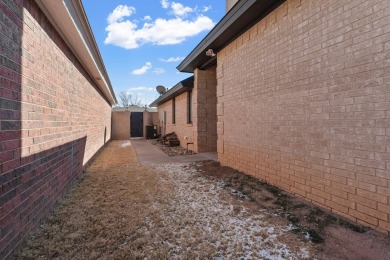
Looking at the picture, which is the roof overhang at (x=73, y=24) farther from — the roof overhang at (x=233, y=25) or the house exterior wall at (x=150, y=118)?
the house exterior wall at (x=150, y=118)

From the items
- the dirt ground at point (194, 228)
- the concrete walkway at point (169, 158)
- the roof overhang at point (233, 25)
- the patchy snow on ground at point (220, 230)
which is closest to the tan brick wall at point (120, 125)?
the concrete walkway at point (169, 158)

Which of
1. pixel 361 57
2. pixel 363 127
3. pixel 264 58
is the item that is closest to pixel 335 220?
pixel 363 127

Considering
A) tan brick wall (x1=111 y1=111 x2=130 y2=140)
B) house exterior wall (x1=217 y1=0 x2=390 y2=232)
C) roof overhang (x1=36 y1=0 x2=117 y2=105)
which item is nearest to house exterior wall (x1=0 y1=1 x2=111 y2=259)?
roof overhang (x1=36 y1=0 x2=117 y2=105)

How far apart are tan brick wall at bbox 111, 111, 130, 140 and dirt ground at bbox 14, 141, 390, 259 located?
13852mm

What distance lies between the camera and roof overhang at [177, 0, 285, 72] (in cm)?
436

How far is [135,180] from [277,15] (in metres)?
4.41

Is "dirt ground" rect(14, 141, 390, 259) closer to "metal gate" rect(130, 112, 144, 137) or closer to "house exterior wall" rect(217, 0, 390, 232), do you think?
"house exterior wall" rect(217, 0, 390, 232)

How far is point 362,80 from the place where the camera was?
266 cm

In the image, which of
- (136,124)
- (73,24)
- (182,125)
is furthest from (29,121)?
(136,124)

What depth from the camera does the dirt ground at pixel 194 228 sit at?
7.13 feet

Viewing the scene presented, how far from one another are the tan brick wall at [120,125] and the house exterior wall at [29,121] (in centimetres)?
1396

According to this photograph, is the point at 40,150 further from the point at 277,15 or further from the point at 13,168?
the point at 277,15

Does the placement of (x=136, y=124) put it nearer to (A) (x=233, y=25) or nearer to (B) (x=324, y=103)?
(A) (x=233, y=25)

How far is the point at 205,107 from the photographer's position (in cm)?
905
